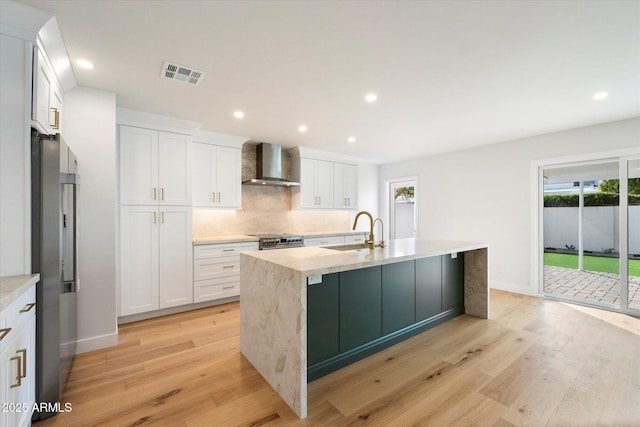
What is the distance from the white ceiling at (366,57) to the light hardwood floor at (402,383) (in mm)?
2498

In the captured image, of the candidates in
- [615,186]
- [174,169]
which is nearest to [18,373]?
[174,169]

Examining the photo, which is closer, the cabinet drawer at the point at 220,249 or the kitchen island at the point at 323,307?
the kitchen island at the point at 323,307

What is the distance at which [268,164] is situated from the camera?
4.65m

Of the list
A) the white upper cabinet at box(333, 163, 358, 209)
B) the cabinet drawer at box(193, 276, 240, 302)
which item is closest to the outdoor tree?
the white upper cabinet at box(333, 163, 358, 209)

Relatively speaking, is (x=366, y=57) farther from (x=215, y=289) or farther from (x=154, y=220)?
(x=215, y=289)

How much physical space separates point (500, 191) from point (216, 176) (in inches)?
184

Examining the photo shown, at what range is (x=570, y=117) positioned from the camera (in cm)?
347

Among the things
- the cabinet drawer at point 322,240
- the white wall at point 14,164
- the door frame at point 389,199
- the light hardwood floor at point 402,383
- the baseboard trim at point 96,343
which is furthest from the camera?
the door frame at point 389,199

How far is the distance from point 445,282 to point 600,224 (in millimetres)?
2573

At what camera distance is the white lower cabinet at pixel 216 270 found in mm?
3748

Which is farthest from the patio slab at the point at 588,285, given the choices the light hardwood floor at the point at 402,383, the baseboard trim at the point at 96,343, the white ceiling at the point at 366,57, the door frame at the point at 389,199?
the baseboard trim at the point at 96,343

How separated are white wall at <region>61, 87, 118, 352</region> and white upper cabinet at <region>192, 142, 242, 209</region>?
1.34 meters

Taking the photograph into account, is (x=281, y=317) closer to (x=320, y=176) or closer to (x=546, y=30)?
(x=546, y=30)

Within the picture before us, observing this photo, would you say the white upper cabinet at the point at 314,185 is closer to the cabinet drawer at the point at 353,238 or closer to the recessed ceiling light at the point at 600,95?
the cabinet drawer at the point at 353,238
